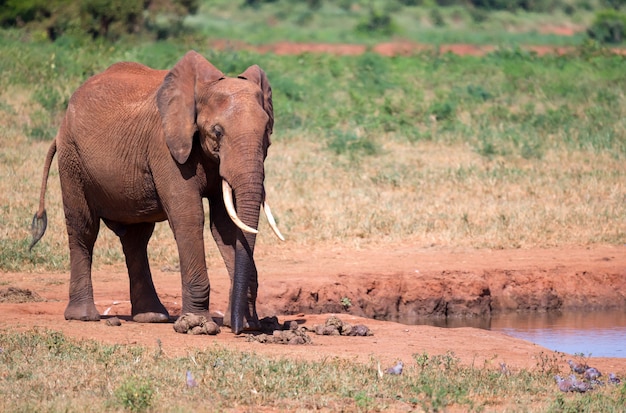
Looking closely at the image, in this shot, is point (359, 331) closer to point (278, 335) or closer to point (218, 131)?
point (278, 335)

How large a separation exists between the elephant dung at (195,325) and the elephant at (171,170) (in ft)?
0.44

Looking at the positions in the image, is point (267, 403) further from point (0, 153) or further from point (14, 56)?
point (14, 56)

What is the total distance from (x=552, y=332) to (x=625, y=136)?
793 cm

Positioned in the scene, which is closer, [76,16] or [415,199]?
[415,199]

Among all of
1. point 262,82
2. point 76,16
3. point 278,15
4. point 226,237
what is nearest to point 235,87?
point 262,82

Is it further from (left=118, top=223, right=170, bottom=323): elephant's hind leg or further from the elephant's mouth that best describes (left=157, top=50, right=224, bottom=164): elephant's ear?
(left=118, top=223, right=170, bottom=323): elephant's hind leg

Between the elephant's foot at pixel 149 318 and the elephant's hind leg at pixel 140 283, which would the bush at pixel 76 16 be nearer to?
the elephant's hind leg at pixel 140 283

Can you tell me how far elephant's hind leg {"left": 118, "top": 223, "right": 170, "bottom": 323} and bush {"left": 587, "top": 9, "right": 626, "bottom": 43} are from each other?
31.9m

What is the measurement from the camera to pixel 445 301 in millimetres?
10312

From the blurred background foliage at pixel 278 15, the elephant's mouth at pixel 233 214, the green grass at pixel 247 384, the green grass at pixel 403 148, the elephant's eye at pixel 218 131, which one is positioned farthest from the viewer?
the blurred background foliage at pixel 278 15

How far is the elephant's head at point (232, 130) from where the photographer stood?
7473mm

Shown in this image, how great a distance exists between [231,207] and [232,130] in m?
0.51

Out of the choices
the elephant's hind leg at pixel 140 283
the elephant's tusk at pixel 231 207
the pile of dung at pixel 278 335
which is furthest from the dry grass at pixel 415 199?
the elephant's tusk at pixel 231 207

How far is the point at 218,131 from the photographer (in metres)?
7.65
